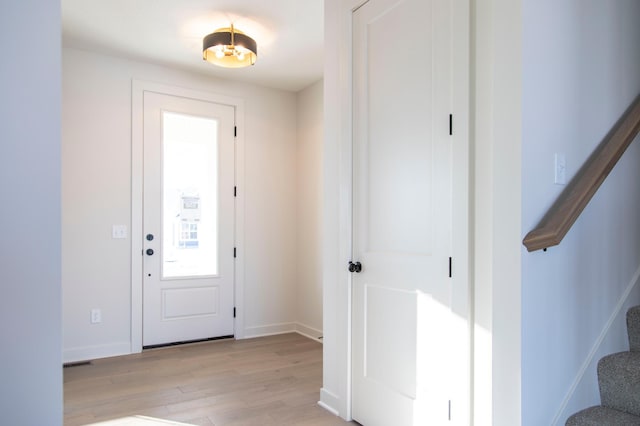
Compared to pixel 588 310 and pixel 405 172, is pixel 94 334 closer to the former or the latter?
pixel 405 172

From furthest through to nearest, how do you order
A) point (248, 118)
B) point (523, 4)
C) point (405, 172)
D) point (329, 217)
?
point (248, 118)
point (329, 217)
point (405, 172)
point (523, 4)

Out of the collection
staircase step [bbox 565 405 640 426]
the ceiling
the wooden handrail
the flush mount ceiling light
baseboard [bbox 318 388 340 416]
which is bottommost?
baseboard [bbox 318 388 340 416]

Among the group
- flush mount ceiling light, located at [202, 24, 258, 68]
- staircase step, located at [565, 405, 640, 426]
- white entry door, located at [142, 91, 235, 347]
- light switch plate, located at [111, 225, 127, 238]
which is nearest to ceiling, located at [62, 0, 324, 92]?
flush mount ceiling light, located at [202, 24, 258, 68]

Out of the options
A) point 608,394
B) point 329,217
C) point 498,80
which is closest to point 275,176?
point 329,217

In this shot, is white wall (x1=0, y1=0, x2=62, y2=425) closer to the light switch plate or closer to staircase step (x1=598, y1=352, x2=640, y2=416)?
staircase step (x1=598, y1=352, x2=640, y2=416)

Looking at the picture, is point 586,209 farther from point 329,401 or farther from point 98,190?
point 98,190

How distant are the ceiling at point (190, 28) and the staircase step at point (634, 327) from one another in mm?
2577

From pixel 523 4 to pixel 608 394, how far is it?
1514mm

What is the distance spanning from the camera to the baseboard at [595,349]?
1778mm

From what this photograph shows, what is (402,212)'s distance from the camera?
2.28 metres

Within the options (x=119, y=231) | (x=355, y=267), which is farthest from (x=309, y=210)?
(x=355, y=267)

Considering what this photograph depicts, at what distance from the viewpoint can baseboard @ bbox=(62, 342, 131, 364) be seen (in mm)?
3729

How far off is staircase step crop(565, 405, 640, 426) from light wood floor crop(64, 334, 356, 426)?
1.29 meters

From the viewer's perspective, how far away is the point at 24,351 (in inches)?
45.4
